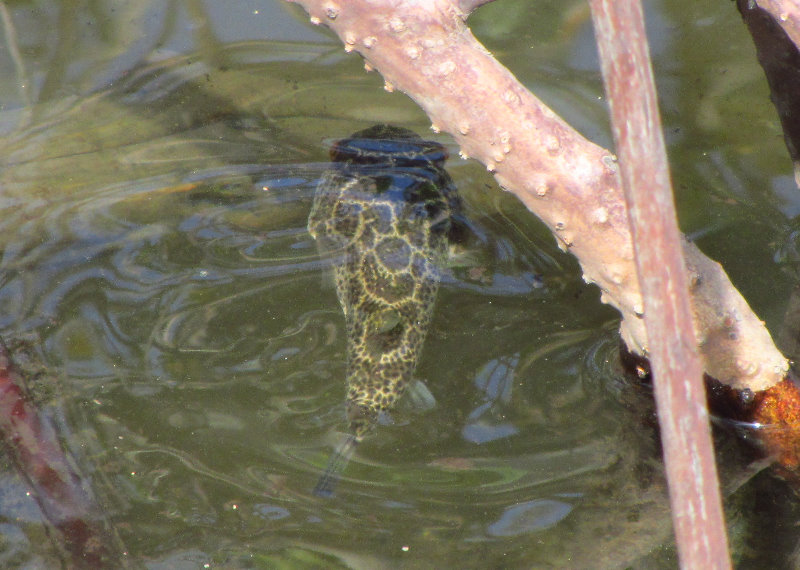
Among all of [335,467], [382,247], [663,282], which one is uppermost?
[663,282]

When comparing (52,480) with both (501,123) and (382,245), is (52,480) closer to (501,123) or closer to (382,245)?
(382,245)

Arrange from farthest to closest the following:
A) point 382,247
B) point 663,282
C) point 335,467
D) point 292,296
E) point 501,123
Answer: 1. point 382,247
2. point 292,296
3. point 335,467
4. point 501,123
5. point 663,282

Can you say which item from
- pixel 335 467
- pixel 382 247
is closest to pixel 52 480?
pixel 335 467

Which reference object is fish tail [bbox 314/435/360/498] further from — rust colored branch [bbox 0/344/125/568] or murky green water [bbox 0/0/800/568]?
rust colored branch [bbox 0/344/125/568]

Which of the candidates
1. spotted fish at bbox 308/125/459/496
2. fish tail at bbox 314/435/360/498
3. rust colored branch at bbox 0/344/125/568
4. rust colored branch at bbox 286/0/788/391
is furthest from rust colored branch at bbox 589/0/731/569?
rust colored branch at bbox 0/344/125/568

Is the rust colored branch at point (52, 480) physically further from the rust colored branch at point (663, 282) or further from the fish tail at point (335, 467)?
the rust colored branch at point (663, 282)

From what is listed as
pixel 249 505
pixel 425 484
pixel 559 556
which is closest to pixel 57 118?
pixel 249 505

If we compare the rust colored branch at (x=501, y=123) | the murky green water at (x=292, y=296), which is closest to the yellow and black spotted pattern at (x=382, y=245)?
the murky green water at (x=292, y=296)

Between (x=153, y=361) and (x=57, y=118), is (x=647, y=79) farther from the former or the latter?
(x=57, y=118)
